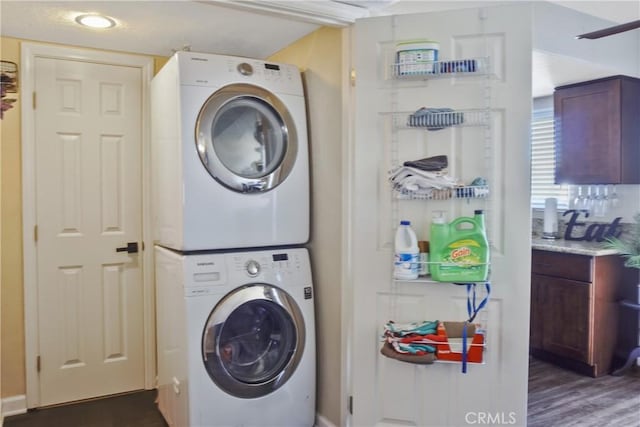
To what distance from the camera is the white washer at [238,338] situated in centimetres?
224

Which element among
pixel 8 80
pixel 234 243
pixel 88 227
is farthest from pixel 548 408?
pixel 8 80

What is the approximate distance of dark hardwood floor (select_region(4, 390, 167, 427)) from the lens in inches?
105

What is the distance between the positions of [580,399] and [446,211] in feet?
6.06

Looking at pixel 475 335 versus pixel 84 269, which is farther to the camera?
pixel 84 269

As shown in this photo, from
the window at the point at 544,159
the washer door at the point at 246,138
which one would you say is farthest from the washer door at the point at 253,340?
the window at the point at 544,159

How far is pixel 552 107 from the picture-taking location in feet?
13.8

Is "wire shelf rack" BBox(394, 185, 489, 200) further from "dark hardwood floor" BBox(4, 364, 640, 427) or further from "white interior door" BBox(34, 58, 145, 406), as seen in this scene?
"white interior door" BBox(34, 58, 145, 406)

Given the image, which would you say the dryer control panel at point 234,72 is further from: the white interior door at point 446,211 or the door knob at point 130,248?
the door knob at point 130,248

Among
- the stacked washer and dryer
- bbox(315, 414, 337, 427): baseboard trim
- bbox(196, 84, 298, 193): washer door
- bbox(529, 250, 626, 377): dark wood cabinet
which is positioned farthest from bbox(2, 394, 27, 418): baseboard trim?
bbox(529, 250, 626, 377): dark wood cabinet

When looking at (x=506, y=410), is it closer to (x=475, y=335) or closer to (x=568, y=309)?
(x=475, y=335)

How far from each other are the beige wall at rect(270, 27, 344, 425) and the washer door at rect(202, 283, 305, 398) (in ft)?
0.53

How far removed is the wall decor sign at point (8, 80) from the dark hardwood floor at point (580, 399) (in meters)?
3.29

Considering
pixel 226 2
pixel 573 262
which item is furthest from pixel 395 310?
pixel 573 262

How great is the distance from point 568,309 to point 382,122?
7.38 ft
